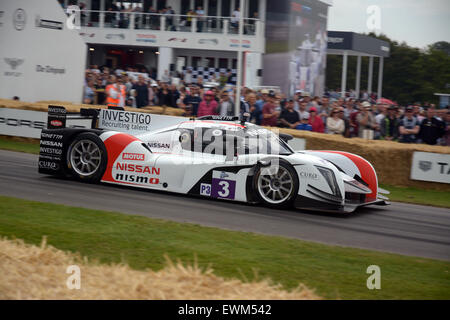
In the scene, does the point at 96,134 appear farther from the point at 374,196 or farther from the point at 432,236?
the point at 432,236

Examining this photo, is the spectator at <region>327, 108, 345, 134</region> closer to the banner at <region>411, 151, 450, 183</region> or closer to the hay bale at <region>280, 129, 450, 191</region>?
the hay bale at <region>280, 129, 450, 191</region>

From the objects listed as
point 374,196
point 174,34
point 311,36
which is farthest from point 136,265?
point 311,36

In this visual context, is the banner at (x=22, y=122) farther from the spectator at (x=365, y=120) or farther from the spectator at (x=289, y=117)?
the spectator at (x=365, y=120)

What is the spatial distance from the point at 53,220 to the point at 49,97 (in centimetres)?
1372

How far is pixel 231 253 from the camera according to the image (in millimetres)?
5988

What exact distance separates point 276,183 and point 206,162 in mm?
1100

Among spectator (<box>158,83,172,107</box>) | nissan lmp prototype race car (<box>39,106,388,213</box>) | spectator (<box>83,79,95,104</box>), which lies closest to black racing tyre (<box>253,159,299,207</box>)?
nissan lmp prototype race car (<box>39,106,388,213</box>)

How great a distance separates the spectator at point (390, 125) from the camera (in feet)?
51.6

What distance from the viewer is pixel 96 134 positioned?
9.68 meters

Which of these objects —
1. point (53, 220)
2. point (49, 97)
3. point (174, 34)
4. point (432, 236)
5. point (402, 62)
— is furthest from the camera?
point (402, 62)

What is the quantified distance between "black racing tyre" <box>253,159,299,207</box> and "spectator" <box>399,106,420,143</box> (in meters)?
6.84

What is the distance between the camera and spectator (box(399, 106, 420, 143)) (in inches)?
569

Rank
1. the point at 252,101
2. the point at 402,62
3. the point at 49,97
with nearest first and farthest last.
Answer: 1. the point at 252,101
2. the point at 49,97
3. the point at 402,62

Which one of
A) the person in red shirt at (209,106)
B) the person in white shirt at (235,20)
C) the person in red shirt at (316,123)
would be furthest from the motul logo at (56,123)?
the person in white shirt at (235,20)
